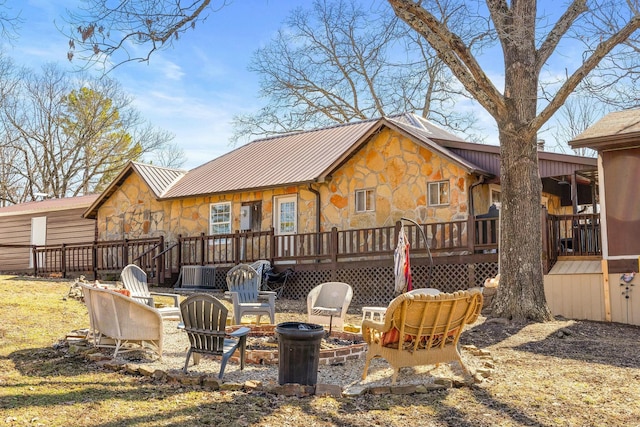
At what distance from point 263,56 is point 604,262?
2329 centimetres

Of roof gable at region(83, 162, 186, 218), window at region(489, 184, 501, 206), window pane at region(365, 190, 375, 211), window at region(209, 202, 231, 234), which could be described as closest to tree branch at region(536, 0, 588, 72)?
window at region(489, 184, 501, 206)

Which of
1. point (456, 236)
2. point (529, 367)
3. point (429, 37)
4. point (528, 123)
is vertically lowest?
point (529, 367)

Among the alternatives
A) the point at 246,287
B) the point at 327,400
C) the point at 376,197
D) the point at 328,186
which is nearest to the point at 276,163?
the point at 328,186

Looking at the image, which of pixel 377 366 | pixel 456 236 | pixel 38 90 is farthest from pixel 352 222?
pixel 38 90

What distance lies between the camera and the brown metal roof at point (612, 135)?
38.0ft

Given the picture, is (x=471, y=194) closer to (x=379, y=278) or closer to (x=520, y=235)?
(x=379, y=278)

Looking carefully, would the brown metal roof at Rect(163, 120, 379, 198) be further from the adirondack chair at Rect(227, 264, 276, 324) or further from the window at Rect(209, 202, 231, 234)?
the adirondack chair at Rect(227, 264, 276, 324)

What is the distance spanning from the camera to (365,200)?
17281 mm

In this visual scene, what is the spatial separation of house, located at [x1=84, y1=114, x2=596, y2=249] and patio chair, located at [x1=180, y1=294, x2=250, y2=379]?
9.70 m

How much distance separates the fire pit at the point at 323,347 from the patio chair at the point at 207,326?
78cm

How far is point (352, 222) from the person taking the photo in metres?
17.4

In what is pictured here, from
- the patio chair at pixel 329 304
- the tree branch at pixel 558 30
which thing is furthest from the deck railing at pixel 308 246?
the patio chair at pixel 329 304

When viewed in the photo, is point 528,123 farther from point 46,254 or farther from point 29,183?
point 29,183

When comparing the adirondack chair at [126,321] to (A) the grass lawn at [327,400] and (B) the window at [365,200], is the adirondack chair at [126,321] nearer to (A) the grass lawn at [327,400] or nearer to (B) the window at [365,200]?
(A) the grass lawn at [327,400]
